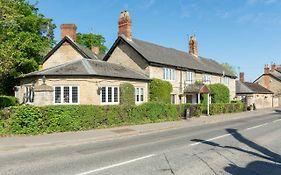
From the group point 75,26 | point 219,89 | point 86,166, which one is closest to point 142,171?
point 86,166

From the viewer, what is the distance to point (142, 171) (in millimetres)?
9133

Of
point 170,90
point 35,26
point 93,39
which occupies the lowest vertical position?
point 170,90

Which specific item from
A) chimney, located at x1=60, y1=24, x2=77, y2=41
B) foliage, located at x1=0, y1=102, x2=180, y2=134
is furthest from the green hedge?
chimney, located at x1=60, y1=24, x2=77, y2=41

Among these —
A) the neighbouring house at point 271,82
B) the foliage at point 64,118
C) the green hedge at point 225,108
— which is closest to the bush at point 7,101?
the foliage at point 64,118

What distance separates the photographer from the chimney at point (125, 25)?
122 ft

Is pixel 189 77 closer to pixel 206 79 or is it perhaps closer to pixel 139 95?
pixel 206 79

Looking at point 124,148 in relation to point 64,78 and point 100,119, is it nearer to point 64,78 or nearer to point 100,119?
point 100,119

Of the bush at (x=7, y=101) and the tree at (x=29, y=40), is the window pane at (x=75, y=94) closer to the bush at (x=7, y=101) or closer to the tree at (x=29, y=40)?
the tree at (x=29, y=40)

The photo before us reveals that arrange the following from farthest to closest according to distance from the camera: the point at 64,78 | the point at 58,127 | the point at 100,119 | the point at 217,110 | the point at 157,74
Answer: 1. the point at 217,110
2. the point at 157,74
3. the point at 64,78
4. the point at 100,119
5. the point at 58,127

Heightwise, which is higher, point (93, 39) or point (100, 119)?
point (93, 39)

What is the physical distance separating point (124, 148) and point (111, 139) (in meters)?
3.39

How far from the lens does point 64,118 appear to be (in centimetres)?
1838

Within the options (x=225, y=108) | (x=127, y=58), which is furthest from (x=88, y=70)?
(x=225, y=108)

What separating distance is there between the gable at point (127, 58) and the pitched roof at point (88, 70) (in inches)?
64.7
